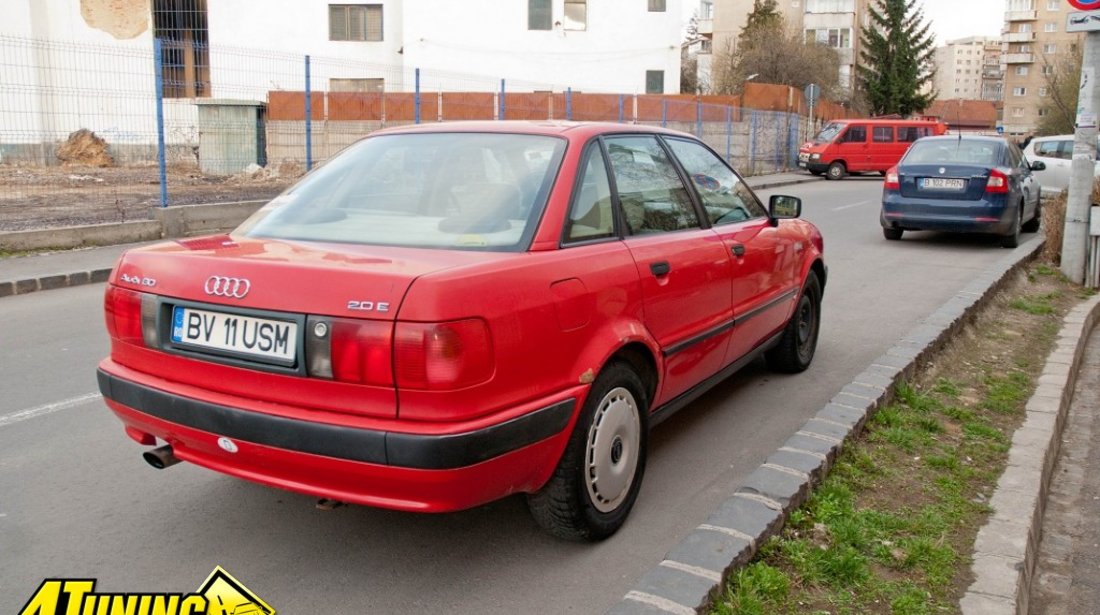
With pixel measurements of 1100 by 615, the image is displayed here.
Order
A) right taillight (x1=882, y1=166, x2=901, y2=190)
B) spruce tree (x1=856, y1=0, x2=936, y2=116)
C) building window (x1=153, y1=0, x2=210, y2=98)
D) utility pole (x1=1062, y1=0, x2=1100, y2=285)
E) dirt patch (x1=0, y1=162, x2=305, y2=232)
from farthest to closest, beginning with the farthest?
spruce tree (x1=856, y1=0, x2=936, y2=116) → dirt patch (x1=0, y1=162, x2=305, y2=232) → building window (x1=153, y1=0, x2=210, y2=98) → right taillight (x1=882, y1=166, x2=901, y2=190) → utility pole (x1=1062, y1=0, x2=1100, y2=285)

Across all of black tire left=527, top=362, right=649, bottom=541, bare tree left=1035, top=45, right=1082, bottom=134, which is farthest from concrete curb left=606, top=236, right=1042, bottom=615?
bare tree left=1035, top=45, right=1082, bottom=134

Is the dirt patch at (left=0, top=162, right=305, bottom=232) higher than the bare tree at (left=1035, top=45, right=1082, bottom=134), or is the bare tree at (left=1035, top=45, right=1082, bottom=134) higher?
the bare tree at (left=1035, top=45, right=1082, bottom=134)

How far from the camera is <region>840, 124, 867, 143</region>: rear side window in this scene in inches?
1270

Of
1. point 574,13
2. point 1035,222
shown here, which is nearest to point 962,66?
point 574,13

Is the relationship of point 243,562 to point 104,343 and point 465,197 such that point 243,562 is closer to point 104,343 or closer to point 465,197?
point 465,197

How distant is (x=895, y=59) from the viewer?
217 ft

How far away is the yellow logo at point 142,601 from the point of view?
122 inches

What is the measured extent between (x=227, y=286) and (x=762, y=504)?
211 centimetres

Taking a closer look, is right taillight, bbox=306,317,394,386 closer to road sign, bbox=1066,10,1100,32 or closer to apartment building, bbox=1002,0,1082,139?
road sign, bbox=1066,10,1100,32

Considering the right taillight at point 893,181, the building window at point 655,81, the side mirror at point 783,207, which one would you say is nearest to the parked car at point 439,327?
the side mirror at point 783,207

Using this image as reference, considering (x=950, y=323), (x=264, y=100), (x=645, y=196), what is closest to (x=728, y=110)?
(x=264, y=100)

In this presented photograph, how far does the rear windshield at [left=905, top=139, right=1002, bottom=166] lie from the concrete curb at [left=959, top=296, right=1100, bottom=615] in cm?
719

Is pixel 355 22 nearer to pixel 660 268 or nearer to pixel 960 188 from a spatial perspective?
pixel 960 188

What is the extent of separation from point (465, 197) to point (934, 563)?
88.0 inches
